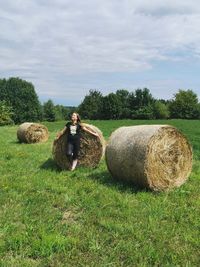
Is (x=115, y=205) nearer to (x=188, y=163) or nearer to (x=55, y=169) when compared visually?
(x=188, y=163)

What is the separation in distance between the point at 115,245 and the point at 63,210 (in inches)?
76.5

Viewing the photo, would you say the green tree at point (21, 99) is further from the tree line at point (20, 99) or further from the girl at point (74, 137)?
the girl at point (74, 137)

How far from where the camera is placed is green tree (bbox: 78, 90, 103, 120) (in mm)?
92912

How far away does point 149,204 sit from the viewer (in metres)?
7.78

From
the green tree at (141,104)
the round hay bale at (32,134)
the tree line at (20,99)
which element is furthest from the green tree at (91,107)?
the round hay bale at (32,134)

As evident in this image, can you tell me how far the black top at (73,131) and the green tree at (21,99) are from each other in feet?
226

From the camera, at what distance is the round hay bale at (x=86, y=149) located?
484 inches

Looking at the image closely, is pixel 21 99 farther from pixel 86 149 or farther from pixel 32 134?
pixel 86 149

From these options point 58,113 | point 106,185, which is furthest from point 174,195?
point 58,113

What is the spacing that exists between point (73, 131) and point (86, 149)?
2.14 ft

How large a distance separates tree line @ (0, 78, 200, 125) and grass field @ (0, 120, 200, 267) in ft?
229

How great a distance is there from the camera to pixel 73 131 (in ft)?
40.6

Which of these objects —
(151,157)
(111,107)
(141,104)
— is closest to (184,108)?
(141,104)

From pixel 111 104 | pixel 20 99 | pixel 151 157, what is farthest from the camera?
pixel 111 104
